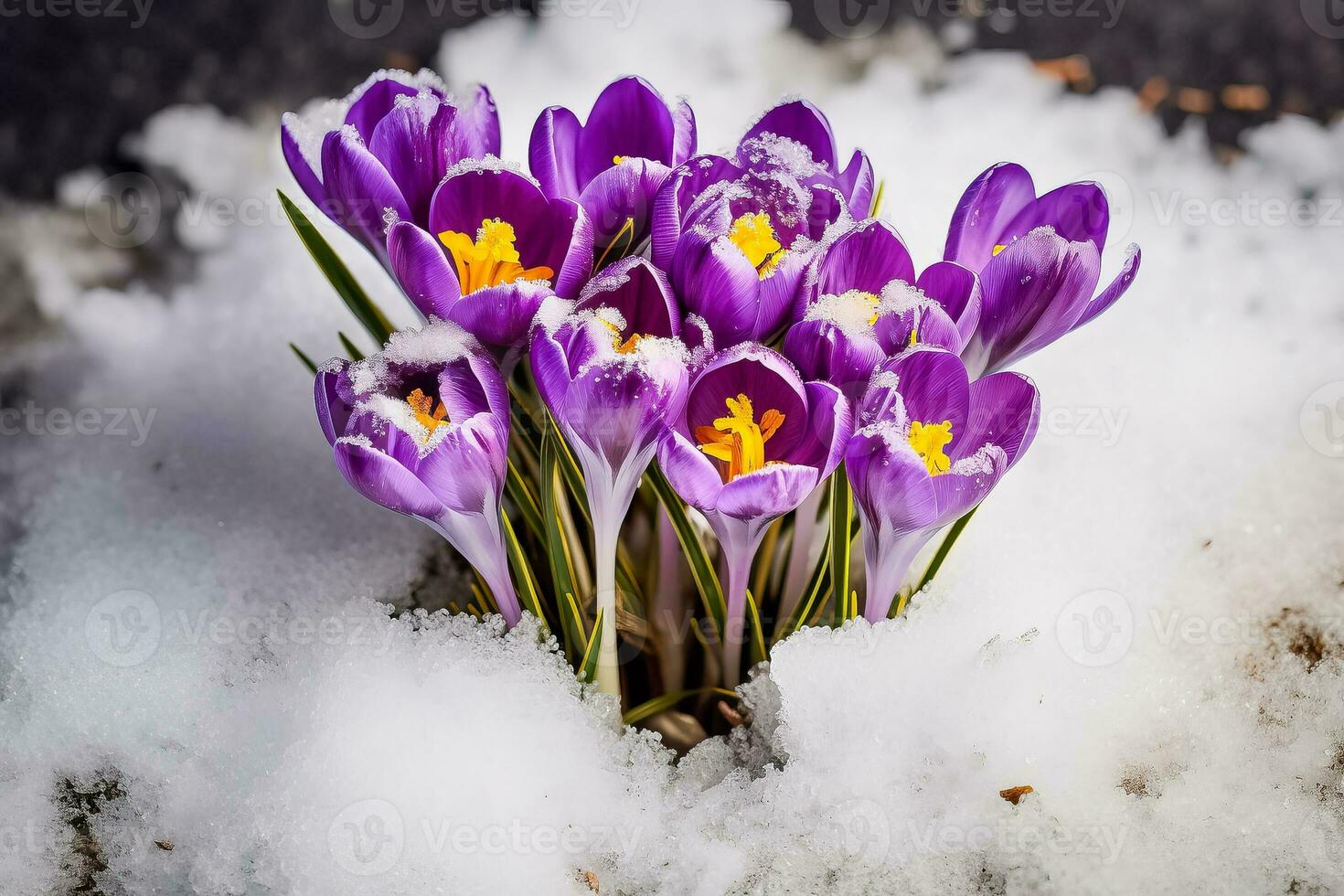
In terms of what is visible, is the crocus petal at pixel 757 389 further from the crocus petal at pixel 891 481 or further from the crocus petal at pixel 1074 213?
the crocus petal at pixel 1074 213

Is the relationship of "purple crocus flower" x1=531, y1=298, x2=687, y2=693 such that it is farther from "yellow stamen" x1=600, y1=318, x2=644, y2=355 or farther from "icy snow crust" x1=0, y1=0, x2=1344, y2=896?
"icy snow crust" x1=0, y1=0, x2=1344, y2=896

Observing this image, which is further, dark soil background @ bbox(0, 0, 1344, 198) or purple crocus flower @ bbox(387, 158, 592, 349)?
dark soil background @ bbox(0, 0, 1344, 198)

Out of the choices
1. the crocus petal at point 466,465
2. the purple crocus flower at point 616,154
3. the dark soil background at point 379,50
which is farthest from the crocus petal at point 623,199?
the dark soil background at point 379,50

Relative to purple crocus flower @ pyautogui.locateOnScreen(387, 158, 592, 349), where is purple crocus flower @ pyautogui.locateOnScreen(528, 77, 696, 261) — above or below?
above

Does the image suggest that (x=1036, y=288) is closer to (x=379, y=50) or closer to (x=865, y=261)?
(x=865, y=261)

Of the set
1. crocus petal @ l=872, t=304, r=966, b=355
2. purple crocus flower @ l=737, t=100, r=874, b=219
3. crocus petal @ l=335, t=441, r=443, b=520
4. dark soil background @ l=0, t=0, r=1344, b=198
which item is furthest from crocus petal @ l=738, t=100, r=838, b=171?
dark soil background @ l=0, t=0, r=1344, b=198

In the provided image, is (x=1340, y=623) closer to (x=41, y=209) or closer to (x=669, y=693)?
(x=669, y=693)
